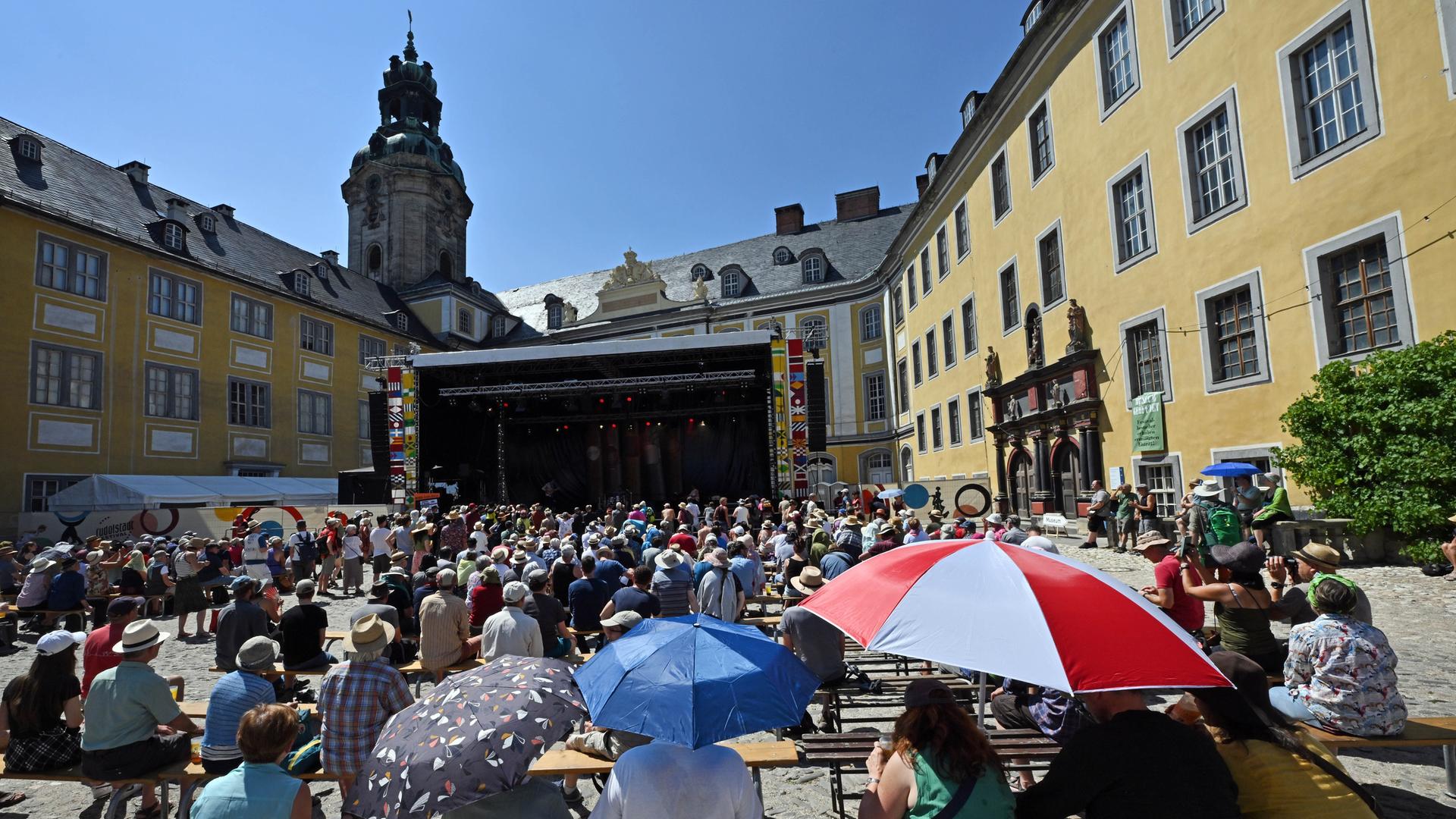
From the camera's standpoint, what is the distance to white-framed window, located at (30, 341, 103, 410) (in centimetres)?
2331

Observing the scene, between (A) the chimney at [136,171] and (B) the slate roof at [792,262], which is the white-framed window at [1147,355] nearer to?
(B) the slate roof at [792,262]

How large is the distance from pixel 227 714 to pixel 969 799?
13.2 feet

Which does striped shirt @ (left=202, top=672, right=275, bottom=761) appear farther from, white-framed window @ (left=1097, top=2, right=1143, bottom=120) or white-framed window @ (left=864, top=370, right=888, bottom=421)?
white-framed window @ (left=864, top=370, right=888, bottom=421)

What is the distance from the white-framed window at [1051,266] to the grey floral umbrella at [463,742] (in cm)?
1928

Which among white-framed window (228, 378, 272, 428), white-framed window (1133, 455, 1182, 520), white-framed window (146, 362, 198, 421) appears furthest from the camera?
white-framed window (228, 378, 272, 428)

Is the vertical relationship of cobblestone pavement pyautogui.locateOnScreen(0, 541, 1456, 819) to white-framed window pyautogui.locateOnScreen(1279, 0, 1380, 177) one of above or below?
below

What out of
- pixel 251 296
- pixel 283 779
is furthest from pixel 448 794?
pixel 251 296

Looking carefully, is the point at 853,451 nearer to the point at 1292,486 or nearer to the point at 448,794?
the point at 1292,486

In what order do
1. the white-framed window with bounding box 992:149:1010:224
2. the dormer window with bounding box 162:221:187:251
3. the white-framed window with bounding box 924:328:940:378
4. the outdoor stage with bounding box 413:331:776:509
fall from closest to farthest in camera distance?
the outdoor stage with bounding box 413:331:776:509 → the white-framed window with bounding box 992:149:1010:224 → the dormer window with bounding box 162:221:187:251 → the white-framed window with bounding box 924:328:940:378

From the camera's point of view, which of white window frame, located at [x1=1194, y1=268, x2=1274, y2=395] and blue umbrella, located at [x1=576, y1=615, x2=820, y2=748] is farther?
white window frame, located at [x1=1194, y1=268, x2=1274, y2=395]

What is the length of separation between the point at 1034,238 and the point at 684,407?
12011 mm

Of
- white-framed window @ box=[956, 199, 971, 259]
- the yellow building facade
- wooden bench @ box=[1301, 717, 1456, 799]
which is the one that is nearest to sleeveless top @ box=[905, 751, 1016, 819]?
wooden bench @ box=[1301, 717, 1456, 799]

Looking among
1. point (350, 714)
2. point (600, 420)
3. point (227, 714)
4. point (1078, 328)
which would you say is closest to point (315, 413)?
point (600, 420)

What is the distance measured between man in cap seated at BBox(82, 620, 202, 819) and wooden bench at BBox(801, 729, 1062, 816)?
3.76m
